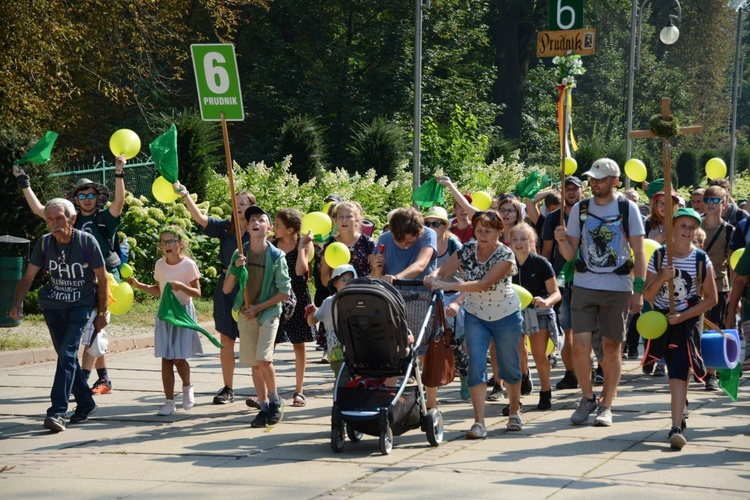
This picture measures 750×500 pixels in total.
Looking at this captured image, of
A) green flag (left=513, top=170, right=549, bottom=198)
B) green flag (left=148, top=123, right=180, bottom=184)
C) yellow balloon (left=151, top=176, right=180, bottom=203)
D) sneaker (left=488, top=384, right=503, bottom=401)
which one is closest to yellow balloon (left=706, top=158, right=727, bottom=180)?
green flag (left=513, top=170, right=549, bottom=198)

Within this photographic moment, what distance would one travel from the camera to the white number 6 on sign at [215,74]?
9.66m

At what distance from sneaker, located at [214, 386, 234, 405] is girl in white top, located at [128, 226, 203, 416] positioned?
22 cm

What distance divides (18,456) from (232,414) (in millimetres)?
2116

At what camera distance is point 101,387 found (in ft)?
35.3

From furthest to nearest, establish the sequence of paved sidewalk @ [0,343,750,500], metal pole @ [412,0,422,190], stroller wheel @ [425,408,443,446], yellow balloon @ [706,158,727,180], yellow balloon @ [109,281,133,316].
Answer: metal pole @ [412,0,422,190] → yellow balloon @ [706,158,727,180] → yellow balloon @ [109,281,133,316] → stroller wheel @ [425,408,443,446] → paved sidewalk @ [0,343,750,500]

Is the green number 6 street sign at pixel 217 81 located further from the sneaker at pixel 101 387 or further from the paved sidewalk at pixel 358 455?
the sneaker at pixel 101 387

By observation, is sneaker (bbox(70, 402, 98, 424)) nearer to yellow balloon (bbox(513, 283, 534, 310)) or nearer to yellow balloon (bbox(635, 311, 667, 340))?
yellow balloon (bbox(513, 283, 534, 310))

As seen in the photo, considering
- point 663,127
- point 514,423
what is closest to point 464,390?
point 514,423

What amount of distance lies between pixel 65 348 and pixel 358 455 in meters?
2.65

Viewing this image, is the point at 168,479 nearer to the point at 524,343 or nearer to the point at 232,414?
the point at 232,414

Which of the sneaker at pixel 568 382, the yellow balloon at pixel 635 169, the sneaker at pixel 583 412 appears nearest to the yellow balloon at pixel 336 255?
the sneaker at pixel 583 412

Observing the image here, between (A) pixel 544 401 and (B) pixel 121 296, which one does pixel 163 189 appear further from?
(A) pixel 544 401

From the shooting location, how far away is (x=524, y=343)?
1030cm

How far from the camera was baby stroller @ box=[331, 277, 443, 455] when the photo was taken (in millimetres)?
7844
